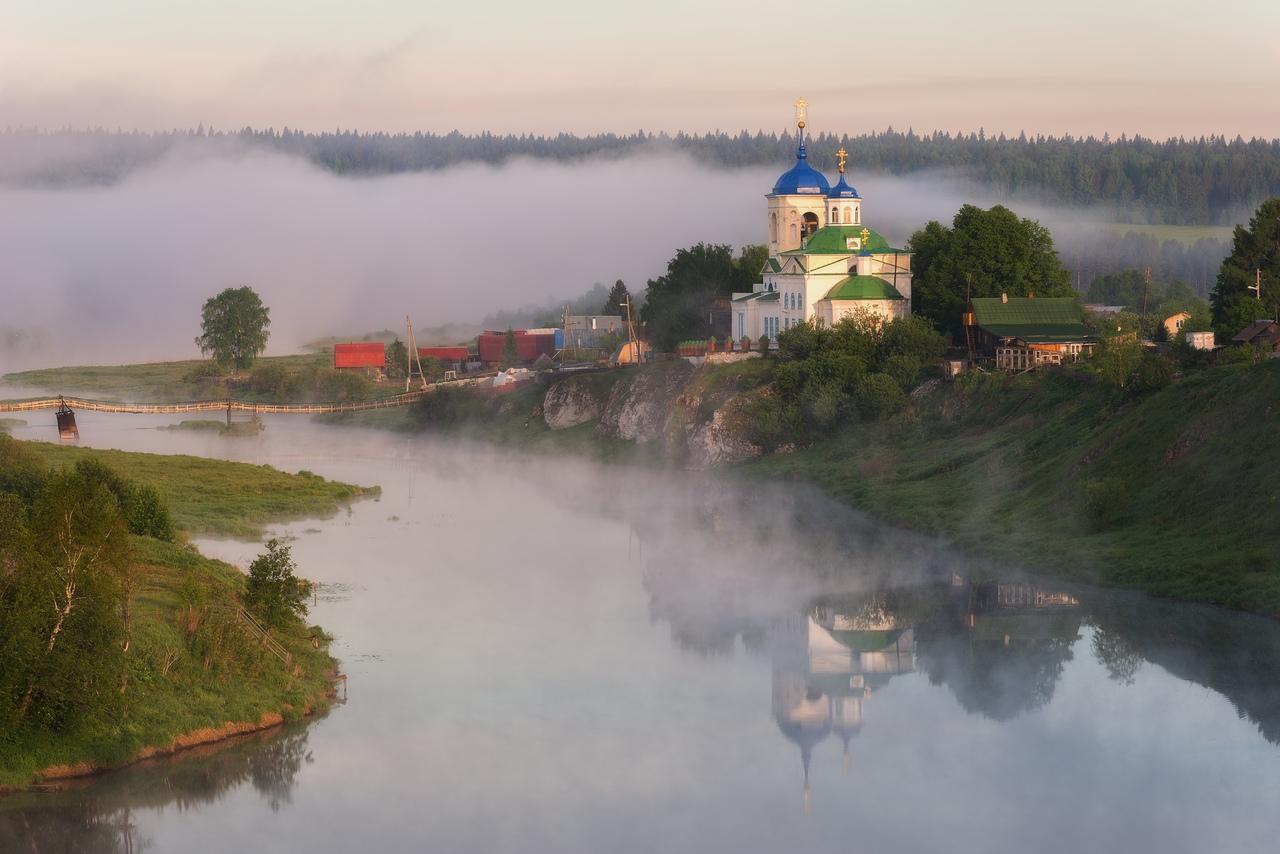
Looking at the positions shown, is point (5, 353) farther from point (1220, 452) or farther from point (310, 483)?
point (1220, 452)

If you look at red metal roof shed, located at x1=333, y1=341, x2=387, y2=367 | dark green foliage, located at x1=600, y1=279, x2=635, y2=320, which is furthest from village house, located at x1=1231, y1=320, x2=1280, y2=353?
red metal roof shed, located at x1=333, y1=341, x2=387, y2=367

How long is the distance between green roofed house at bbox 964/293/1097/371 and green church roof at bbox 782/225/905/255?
5751 mm

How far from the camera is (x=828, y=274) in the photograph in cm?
7306

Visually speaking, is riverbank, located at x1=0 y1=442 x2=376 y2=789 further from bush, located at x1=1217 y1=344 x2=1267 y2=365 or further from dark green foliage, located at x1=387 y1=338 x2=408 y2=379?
dark green foliage, located at x1=387 y1=338 x2=408 y2=379

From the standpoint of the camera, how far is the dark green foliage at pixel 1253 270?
6225cm

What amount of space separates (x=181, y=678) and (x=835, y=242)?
45.4m

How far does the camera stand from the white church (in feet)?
238

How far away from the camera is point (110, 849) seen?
2667cm

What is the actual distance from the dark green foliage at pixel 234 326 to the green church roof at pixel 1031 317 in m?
52.3

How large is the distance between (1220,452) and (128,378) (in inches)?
3378

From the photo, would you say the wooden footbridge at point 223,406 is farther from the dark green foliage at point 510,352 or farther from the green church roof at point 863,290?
the green church roof at point 863,290

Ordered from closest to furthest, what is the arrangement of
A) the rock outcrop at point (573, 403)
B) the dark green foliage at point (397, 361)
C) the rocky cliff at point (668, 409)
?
the rocky cliff at point (668, 409), the rock outcrop at point (573, 403), the dark green foliage at point (397, 361)

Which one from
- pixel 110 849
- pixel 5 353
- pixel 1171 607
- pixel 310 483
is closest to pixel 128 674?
pixel 110 849

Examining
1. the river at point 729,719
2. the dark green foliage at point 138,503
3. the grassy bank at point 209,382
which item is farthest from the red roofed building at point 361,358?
the dark green foliage at point 138,503
